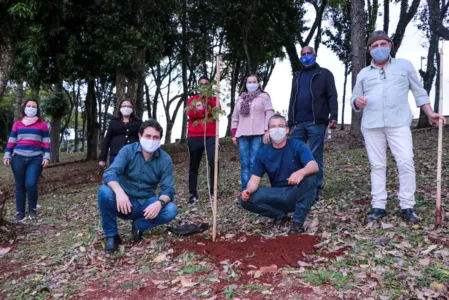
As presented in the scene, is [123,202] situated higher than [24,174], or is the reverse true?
[24,174]

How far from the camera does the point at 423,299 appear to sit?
2.97 metres

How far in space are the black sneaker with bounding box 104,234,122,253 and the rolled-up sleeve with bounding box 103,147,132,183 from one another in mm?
688

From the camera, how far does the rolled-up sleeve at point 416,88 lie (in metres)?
4.48

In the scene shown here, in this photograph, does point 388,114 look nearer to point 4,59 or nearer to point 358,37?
point 358,37

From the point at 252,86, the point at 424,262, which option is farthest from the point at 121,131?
the point at 424,262

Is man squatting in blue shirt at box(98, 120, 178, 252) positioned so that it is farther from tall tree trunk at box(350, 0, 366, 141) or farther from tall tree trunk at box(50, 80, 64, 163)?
tall tree trunk at box(50, 80, 64, 163)

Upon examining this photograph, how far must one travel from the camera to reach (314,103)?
215 inches

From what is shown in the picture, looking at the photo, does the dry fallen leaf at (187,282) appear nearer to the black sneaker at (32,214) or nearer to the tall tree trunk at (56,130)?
the black sneaker at (32,214)

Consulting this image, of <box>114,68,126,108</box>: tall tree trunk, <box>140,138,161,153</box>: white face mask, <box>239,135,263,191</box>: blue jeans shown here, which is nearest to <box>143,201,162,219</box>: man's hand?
<box>140,138,161,153</box>: white face mask

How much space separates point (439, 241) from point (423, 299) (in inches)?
48.3

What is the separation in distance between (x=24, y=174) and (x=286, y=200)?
4344 millimetres

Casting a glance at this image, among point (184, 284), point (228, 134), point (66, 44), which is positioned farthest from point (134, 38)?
point (228, 134)

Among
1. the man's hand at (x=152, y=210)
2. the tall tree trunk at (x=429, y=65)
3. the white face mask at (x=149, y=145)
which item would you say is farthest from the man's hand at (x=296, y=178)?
the tall tree trunk at (x=429, y=65)

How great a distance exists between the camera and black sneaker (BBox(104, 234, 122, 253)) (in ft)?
14.5
